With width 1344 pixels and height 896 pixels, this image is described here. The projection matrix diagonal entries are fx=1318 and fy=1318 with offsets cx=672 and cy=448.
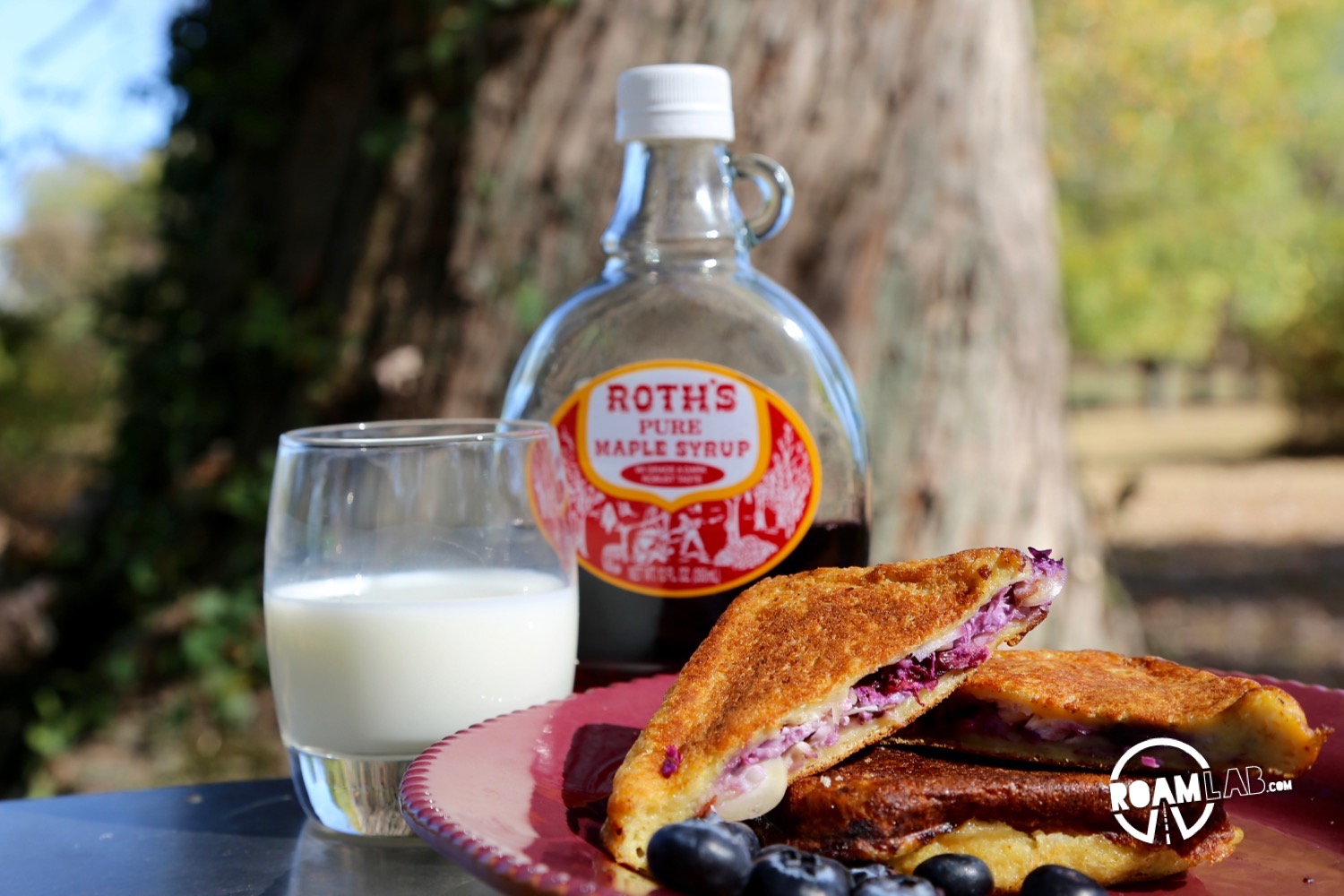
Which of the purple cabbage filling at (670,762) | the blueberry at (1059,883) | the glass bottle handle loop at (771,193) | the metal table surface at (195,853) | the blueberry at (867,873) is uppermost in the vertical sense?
the glass bottle handle loop at (771,193)

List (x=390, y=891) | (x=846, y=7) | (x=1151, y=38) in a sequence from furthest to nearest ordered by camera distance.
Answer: (x=1151, y=38) → (x=846, y=7) → (x=390, y=891)

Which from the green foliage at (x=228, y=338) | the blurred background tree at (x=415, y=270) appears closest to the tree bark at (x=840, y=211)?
the blurred background tree at (x=415, y=270)

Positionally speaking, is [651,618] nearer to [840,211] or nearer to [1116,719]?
[1116,719]

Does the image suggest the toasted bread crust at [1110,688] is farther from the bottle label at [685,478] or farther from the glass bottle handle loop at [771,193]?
the glass bottle handle loop at [771,193]

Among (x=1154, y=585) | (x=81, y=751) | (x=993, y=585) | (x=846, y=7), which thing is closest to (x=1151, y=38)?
(x=1154, y=585)

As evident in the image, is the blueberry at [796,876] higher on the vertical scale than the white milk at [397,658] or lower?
lower

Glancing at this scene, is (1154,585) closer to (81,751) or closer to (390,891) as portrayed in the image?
(81,751)

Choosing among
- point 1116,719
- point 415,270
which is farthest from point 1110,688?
point 415,270
